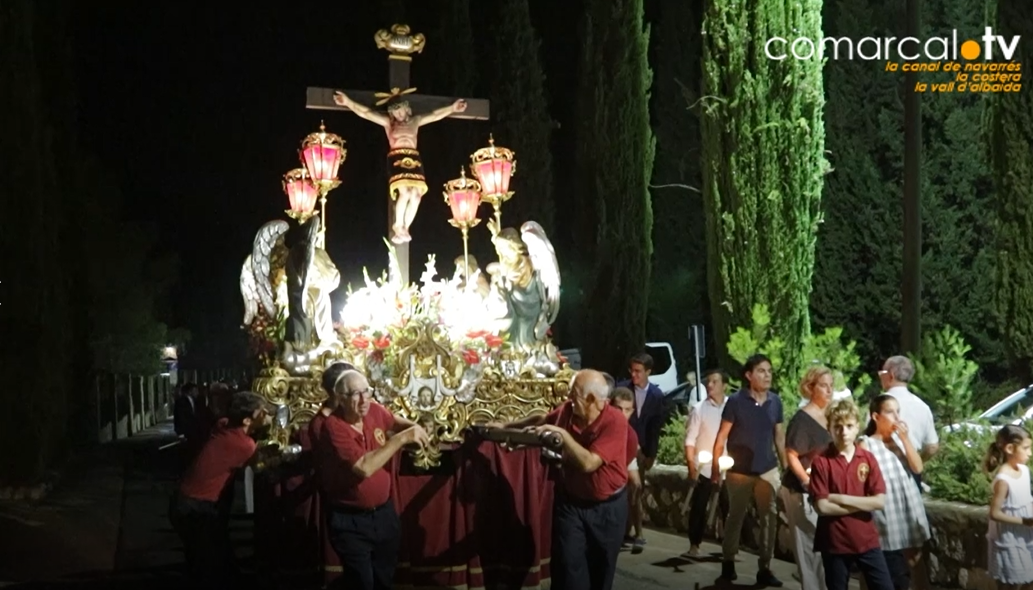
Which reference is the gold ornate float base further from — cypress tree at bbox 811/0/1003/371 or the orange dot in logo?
cypress tree at bbox 811/0/1003/371

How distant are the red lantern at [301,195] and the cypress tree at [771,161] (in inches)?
192

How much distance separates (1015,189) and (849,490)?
8.27 m

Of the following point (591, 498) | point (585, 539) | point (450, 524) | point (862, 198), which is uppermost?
point (862, 198)

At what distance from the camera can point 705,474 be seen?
10.8 m

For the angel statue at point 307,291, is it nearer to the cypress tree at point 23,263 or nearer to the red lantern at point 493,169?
the red lantern at point 493,169

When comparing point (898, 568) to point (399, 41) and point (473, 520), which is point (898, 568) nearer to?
point (473, 520)

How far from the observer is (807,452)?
8180mm

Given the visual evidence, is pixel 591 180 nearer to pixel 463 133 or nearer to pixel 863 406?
pixel 463 133

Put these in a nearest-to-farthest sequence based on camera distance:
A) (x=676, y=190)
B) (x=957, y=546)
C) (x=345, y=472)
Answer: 1. (x=345, y=472)
2. (x=957, y=546)
3. (x=676, y=190)

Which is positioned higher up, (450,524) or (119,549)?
(450,524)

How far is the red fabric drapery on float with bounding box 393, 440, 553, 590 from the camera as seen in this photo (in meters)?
9.44

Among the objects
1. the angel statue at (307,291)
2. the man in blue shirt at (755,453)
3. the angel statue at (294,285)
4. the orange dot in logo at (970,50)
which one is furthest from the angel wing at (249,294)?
the orange dot in logo at (970,50)

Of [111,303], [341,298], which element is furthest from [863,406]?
[111,303]

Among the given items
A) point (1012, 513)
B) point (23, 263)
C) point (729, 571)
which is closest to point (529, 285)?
point (729, 571)
